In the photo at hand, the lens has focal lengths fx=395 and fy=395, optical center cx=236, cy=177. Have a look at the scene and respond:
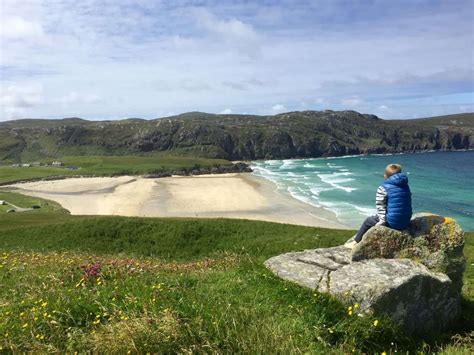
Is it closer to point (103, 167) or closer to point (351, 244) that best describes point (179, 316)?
point (351, 244)

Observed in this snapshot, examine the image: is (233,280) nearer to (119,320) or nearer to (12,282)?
(119,320)

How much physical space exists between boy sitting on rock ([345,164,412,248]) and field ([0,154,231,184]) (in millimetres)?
118537

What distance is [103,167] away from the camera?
455 ft

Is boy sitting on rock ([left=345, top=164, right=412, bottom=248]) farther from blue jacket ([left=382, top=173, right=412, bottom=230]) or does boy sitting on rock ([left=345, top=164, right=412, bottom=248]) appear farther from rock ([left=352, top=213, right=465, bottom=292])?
rock ([left=352, top=213, right=465, bottom=292])

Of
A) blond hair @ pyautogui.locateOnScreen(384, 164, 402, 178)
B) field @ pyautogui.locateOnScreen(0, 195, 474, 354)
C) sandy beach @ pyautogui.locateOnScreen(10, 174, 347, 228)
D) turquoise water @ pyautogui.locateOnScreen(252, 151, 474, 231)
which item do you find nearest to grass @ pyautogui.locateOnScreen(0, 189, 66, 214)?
sandy beach @ pyautogui.locateOnScreen(10, 174, 347, 228)

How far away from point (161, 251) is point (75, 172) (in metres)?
114

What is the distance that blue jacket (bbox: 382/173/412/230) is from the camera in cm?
1057

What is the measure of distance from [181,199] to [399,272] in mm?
71688

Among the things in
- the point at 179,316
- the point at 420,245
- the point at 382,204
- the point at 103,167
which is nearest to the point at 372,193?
the point at 382,204

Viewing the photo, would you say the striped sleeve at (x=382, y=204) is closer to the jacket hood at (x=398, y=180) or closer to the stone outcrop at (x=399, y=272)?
the jacket hood at (x=398, y=180)

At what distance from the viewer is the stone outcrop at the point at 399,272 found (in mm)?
8156

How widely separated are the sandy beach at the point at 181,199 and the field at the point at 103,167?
42.3 ft

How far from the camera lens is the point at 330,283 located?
8.46 metres

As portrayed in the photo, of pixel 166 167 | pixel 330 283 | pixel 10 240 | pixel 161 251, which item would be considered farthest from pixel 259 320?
pixel 166 167
